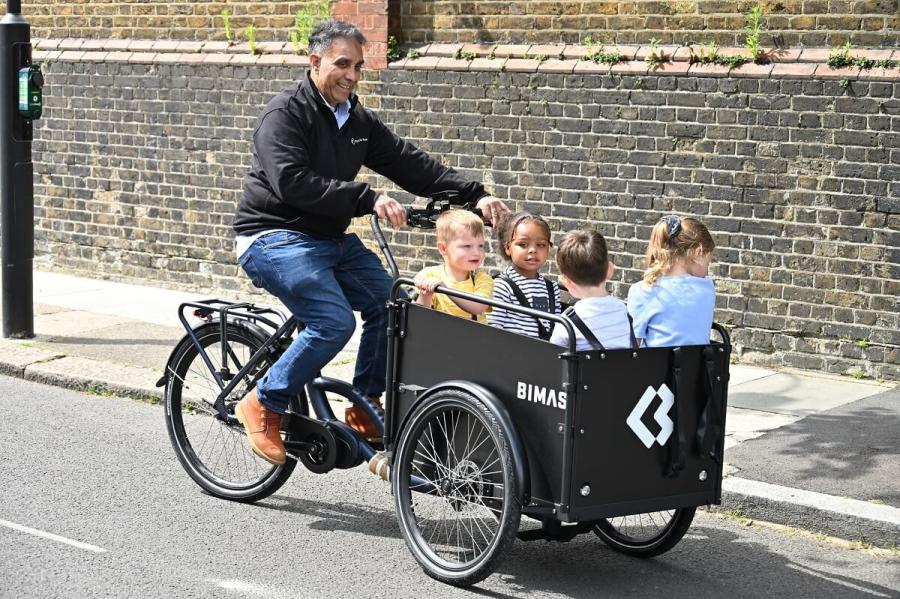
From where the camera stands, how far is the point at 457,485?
4.79 metres

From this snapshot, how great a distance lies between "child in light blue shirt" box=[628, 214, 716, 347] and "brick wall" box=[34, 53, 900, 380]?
12.2ft

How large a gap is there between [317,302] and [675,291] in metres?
1.48

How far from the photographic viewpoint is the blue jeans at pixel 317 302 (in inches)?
209

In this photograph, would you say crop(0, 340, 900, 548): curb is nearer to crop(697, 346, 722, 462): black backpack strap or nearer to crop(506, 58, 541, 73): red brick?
crop(697, 346, 722, 462): black backpack strap

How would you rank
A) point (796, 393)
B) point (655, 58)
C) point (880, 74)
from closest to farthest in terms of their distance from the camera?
point (796, 393), point (880, 74), point (655, 58)

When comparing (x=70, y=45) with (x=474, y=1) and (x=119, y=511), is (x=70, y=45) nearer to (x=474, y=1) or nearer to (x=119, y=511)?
(x=474, y=1)

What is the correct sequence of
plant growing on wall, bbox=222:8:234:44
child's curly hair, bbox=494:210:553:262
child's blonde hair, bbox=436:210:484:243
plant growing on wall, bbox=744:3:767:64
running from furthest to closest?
1. plant growing on wall, bbox=222:8:234:44
2. plant growing on wall, bbox=744:3:767:64
3. child's curly hair, bbox=494:210:553:262
4. child's blonde hair, bbox=436:210:484:243

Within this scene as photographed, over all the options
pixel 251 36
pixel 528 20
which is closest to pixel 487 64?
pixel 528 20

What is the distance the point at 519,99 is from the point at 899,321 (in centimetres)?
327

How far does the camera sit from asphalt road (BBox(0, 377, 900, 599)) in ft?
15.6

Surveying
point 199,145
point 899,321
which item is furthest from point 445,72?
point 899,321

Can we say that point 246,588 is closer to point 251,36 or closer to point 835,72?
point 835,72

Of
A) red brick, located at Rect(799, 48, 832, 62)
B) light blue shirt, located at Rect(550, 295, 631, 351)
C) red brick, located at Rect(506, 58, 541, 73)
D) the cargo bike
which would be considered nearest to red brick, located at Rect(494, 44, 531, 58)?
red brick, located at Rect(506, 58, 541, 73)

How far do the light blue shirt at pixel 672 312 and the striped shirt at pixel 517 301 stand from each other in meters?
0.36
